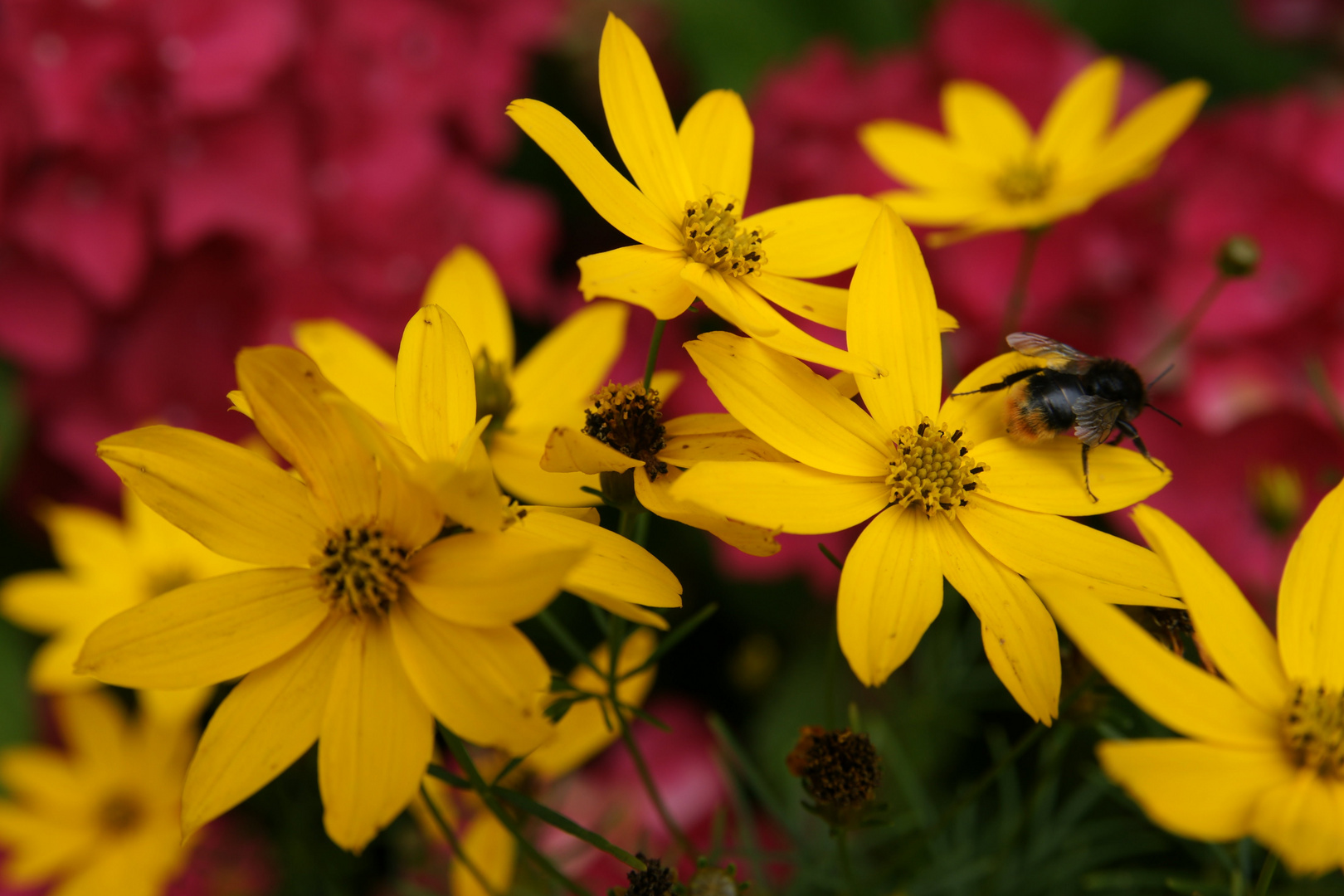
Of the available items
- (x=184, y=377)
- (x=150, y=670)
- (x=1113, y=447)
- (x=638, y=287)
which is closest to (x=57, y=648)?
(x=184, y=377)

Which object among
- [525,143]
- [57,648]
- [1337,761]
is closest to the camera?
[1337,761]

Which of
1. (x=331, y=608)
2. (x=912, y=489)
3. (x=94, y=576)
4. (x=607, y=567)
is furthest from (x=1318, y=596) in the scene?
(x=94, y=576)

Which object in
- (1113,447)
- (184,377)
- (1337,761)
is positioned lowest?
(1337,761)

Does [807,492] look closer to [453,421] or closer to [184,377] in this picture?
[453,421]

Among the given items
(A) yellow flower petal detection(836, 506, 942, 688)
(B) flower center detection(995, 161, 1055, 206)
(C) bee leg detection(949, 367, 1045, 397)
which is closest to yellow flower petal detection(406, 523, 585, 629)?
(A) yellow flower petal detection(836, 506, 942, 688)

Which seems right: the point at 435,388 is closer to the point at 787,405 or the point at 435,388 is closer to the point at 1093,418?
the point at 787,405

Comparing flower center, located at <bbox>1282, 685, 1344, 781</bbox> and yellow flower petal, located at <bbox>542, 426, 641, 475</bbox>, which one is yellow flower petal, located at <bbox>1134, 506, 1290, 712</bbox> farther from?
yellow flower petal, located at <bbox>542, 426, 641, 475</bbox>
